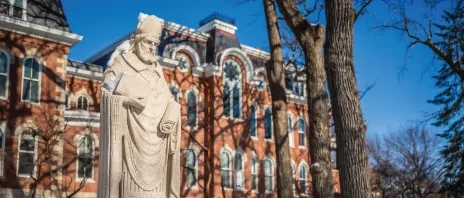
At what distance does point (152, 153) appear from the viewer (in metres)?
5.87

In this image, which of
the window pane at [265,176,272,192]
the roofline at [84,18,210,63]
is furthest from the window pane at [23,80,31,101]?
the window pane at [265,176,272,192]

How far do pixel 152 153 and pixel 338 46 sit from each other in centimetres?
450

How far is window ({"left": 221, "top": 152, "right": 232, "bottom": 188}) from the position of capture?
3030 centimetres

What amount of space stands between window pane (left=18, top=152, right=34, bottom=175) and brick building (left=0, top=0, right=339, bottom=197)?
0.15 feet

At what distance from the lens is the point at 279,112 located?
45.7 feet

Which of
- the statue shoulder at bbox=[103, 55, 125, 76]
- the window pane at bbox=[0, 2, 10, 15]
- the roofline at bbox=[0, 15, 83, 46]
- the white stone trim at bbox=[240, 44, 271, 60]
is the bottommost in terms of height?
the statue shoulder at bbox=[103, 55, 125, 76]

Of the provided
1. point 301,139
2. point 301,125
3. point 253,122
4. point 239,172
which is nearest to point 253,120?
point 253,122

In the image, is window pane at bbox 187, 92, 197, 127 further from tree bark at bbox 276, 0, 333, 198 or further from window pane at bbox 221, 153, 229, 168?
tree bark at bbox 276, 0, 333, 198

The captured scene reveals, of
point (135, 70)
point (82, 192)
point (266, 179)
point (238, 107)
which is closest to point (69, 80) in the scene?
point (82, 192)

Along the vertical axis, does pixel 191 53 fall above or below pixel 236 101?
above

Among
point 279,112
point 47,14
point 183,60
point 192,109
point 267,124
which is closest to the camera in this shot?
point 279,112

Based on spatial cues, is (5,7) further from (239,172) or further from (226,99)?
(239,172)

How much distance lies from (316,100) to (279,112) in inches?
99.1

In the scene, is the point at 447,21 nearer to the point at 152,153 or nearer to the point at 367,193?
the point at 367,193
